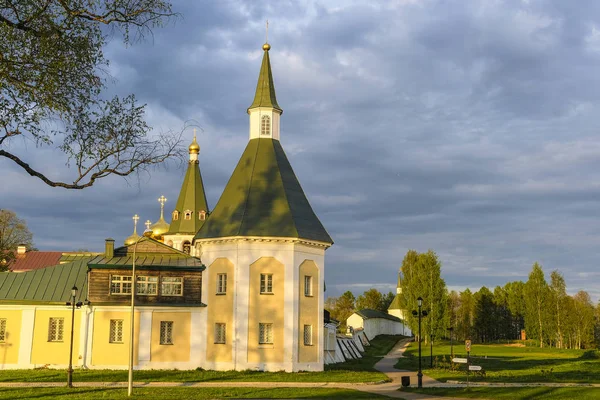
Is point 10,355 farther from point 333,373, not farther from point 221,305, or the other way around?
point 333,373

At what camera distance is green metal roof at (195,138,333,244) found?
38219 millimetres

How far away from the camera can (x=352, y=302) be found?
488 feet

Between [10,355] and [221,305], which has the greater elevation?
[221,305]

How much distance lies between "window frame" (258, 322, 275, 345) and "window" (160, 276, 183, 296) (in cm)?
536

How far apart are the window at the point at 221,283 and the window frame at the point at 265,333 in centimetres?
305

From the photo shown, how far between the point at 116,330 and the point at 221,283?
667 centimetres

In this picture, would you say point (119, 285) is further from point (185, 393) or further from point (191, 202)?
point (191, 202)

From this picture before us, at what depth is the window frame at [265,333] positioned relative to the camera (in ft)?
122

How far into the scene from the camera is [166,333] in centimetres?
3806

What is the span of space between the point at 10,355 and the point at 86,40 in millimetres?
26596

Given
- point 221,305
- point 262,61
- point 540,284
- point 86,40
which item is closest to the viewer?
point 86,40

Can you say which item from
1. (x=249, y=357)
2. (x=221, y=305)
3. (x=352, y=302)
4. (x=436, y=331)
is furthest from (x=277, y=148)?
(x=352, y=302)

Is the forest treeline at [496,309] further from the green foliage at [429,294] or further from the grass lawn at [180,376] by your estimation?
the grass lawn at [180,376]

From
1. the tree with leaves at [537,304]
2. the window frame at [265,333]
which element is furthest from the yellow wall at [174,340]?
the tree with leaves at [537,304]
